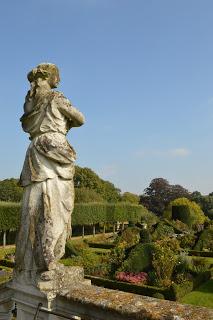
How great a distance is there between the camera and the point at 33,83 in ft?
14.2

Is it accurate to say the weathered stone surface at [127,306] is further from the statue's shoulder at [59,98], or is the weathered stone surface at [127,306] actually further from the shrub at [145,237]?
the shrub at [145,237]

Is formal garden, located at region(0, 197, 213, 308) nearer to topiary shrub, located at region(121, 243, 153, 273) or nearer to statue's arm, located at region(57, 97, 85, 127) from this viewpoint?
topiary shrub, located at region(121, 243, 153, 273)

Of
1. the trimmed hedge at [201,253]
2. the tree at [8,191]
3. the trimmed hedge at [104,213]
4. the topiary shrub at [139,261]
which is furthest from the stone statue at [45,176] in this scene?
the tree at [8,191]

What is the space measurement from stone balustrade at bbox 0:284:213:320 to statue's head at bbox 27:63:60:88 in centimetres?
200

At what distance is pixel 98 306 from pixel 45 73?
228 cm

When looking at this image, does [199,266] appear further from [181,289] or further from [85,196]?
[85,196]

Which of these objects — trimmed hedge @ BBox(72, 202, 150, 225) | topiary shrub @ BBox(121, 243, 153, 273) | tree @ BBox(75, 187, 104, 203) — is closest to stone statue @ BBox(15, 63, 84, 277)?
topiary shrub @ BBox(121, 243, 153, 273)

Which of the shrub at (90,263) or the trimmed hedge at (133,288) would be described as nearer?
the trimmed hedge at (133,288)

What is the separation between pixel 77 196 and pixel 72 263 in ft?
128

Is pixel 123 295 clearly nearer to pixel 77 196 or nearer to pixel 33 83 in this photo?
pixel 33 83

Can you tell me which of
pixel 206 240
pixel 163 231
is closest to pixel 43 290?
pixel 206 240

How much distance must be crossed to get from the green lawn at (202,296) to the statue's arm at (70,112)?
442 inches

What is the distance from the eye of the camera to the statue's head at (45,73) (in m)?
4.30

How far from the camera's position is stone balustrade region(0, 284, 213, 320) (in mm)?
2974
